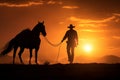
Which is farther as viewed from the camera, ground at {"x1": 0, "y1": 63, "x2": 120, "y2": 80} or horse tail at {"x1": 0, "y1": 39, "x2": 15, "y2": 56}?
horse tail at {"x1": 0, "y1": 39, "x2": 15, "y2": 56}

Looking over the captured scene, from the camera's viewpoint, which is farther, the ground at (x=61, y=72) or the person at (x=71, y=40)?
the person at (x=71, y=40)

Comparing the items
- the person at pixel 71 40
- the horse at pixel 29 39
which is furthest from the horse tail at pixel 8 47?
the person at pixel 71 40

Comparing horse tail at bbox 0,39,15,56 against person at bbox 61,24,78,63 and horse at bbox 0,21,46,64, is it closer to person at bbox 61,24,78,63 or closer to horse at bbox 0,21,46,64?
horse at bbox 0,21,46,64

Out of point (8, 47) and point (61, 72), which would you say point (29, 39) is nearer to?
point (8, 47)

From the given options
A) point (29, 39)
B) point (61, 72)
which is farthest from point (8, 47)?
point (61, 72)

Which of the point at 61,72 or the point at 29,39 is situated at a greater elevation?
the point at 29,39

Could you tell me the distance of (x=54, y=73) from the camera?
20.9m

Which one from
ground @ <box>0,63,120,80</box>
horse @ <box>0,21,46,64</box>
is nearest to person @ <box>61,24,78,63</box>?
horse @ <box>0,21,46,64</box>

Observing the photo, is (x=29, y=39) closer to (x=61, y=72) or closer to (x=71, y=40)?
(x=71, y=40)

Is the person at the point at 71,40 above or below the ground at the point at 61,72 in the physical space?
above

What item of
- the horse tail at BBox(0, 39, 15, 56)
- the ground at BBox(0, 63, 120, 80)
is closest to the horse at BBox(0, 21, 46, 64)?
the horse tail at BBox(0, 39, 15, 56)

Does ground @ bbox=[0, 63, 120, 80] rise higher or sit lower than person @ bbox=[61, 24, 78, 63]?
lower

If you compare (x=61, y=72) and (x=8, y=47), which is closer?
(x=61, y=72)

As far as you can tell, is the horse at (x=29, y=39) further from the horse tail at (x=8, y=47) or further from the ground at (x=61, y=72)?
the ground at (x=61, y=72)
